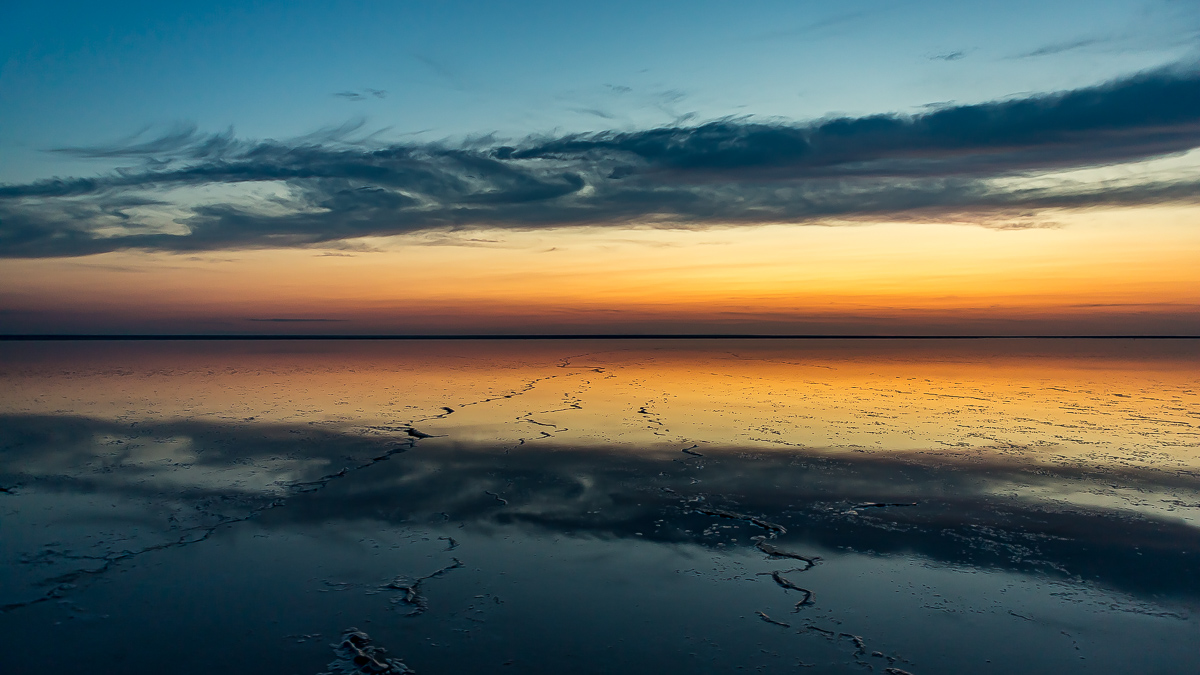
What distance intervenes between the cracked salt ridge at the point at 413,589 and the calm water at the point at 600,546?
3cm

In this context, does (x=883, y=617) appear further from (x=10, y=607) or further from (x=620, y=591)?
(x=10, y=607)

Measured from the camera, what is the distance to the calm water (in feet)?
17.4

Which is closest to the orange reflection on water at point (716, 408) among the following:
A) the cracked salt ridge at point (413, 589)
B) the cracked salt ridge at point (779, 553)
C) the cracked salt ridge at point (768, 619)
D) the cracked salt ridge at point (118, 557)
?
the cracked salt ridge at point (118, 557)

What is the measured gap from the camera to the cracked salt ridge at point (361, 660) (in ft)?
16.1

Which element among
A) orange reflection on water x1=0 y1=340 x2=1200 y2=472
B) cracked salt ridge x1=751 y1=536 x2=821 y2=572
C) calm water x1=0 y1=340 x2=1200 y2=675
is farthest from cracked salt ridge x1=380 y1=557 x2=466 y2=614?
orange reflection on water x1=0 y1=340 x2=1200 y2=472

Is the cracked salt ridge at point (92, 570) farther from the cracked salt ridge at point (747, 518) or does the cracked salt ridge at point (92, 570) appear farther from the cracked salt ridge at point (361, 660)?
the cracked salt ridge at point (747, 518)

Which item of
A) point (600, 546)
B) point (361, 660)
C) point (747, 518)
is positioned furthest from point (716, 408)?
point (361, 660)

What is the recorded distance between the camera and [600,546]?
7.62 meters

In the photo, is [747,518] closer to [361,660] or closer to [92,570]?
[361,660]

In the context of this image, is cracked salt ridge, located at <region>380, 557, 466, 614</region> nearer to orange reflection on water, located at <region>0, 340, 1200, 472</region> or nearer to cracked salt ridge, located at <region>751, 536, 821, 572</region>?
cracked salt ridge, located at <region>751, 536, 821, 572</region>

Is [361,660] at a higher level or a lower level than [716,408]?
lower

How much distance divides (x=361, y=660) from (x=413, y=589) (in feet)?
4.30

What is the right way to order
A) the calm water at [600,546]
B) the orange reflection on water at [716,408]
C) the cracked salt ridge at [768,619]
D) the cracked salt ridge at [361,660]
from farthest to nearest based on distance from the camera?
the orange reflection on water at [716,408], the cracked salt ridge at [768,619], the calm water at [600,546], the cracked salt ridge at [361,660]

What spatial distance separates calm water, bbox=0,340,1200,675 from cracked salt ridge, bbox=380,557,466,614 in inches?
1.1
